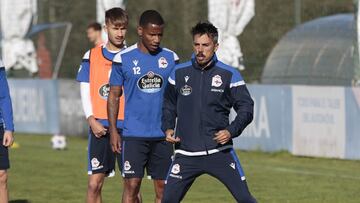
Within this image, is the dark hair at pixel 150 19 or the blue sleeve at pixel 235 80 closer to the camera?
the blue sleeve at pixel 235 80

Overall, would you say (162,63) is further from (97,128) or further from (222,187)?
(222,187)

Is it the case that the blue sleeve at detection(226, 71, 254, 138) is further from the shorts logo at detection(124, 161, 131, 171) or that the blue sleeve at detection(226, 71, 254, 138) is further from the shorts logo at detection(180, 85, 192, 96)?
the shorts logo at detection(124, 161, 131, 171)

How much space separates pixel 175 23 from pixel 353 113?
25.5m

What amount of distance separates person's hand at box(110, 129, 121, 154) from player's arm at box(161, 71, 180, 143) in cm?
94

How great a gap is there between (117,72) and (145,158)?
33.1 inches

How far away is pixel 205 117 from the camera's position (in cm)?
949

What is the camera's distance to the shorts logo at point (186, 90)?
9.52 meters

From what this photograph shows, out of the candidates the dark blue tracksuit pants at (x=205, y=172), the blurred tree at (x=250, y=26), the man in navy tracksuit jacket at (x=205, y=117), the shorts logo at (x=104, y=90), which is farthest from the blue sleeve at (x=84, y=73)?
the blurred tree at (x=250, y=26)

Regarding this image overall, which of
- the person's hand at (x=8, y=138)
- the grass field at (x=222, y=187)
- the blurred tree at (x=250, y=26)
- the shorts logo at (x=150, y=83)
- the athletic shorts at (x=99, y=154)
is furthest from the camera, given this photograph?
the blurred tree at (x=250, y=26)

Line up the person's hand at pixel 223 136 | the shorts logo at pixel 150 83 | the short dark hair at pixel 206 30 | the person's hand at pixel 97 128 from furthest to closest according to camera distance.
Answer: the person's hand at pixel 97 128 → the shorts logo at pixel 150 83 → the short dark hair at pixel 206 30 → the person's hand at pixel 223 136

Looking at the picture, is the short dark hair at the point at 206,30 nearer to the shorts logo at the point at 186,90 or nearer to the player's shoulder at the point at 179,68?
the player's shoulder at the point at 179,68

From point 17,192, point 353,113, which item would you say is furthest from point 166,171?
point 353,113

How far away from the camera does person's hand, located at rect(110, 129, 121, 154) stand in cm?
1049

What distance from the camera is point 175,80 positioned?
9609 mm
